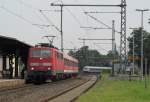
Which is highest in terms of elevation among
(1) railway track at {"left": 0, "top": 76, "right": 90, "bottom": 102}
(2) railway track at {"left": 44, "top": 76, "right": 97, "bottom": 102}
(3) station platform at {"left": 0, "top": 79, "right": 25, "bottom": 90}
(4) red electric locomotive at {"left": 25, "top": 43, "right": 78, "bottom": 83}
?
(4) red electric locomotive at {"left": 25, "top": 43, "right": 78, "bottom": 83}

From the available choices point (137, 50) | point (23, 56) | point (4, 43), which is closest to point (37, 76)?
point (4, 43)

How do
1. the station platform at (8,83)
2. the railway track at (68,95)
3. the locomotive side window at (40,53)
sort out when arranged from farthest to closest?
the locomotive side window at (40,53) → the station platform at (8,83) → the railway track at (68,95)

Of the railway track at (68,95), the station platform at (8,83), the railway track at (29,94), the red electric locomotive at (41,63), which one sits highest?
the red electric locomotive at (41,63)

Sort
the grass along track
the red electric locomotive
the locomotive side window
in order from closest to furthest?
the grass along track
the red electric locomotive
the locomotive side window

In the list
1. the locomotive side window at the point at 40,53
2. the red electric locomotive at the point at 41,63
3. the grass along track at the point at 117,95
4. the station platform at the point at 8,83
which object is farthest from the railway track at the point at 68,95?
the locomotive side window at the point at 40,53

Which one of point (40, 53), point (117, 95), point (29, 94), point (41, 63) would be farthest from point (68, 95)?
point (40, 53)

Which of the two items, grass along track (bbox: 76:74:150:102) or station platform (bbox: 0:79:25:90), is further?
station platform (bbox: 0:79:25:90)

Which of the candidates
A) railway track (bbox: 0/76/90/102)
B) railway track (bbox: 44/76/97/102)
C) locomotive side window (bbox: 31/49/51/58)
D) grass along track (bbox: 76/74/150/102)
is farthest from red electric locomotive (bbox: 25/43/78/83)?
grass along track (bbox: 76/74/150/102)

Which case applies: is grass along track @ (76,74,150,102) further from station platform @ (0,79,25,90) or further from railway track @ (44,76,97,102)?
station platform @ (0,79,25,90)

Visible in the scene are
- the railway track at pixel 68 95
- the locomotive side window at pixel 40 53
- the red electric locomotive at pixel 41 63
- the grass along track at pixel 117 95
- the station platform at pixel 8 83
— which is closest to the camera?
the grass along track at pixel 117 95

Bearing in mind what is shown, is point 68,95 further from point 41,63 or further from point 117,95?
point 41,63

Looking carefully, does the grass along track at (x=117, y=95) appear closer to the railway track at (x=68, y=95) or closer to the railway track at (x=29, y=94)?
the railway track at (x=68, y=95)

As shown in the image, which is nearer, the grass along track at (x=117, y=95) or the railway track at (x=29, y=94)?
the grass along track at (x=117, y=95)

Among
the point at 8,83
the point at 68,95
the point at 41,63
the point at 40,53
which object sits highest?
the point at 40,53
